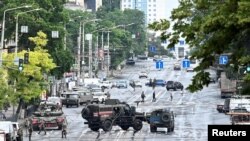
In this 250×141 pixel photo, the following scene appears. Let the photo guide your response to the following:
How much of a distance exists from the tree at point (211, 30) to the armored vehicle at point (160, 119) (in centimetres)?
4249

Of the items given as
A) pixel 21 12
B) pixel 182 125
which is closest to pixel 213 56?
pixel 182 125

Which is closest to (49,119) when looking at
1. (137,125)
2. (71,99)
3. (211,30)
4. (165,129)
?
(137,125)

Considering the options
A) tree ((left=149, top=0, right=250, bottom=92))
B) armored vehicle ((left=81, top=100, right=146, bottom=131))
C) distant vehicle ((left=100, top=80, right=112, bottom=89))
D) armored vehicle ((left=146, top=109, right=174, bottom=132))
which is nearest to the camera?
tree ((left=149, top=0, right=250, bottom=92))

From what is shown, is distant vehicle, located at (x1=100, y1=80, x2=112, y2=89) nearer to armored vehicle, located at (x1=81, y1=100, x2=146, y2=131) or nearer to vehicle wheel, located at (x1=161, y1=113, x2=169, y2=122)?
armored vehicle, located at (x1=81, y1=100, x2=146, y2=131)

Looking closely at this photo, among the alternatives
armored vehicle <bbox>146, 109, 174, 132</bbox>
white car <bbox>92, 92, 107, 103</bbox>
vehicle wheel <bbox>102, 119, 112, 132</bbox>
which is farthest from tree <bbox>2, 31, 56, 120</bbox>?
armored vehicle <bbox>146, 109, 174, 132</bbox>

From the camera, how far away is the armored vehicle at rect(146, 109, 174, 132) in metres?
65.8

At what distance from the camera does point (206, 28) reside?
21.5 m

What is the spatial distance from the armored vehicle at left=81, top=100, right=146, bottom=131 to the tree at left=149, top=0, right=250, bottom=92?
43.4 metres

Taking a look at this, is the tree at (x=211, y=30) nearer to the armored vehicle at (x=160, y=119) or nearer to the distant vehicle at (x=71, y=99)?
the armored vehicle at (x=160, y=119)

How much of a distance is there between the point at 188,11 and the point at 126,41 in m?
168

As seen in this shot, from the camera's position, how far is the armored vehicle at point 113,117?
219 feet

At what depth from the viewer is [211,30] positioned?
21.6 m

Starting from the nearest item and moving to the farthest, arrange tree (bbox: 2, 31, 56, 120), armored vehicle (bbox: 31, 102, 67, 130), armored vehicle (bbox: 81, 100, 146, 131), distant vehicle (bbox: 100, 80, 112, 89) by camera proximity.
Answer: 1. armored vehicle (bbox: 81, 100, 146, 131)
2. armored vehicle (bbox: 31, 102, 67, 130)
3. tree (bbox: 2, 31, 56, 120)
4. distant vehicle (bbox: 100, 80, 112, 89)

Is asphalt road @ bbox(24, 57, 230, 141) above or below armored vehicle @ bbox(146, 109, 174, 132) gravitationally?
below
